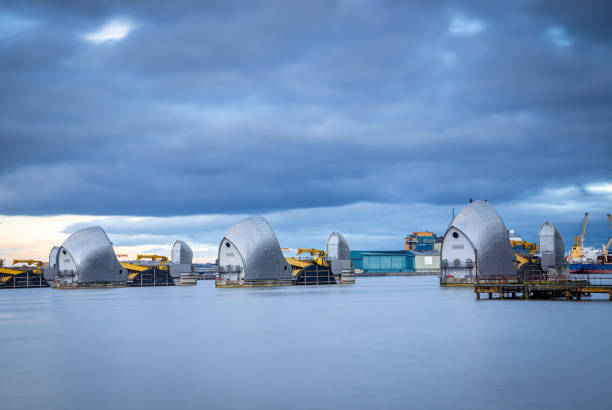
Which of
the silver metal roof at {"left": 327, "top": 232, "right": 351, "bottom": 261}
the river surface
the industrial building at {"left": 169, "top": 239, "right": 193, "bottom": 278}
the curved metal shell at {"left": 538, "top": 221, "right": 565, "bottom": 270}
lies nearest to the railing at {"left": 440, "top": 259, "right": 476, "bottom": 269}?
the curved metal shell at {"left": 538, "top": 221, "right": 565, "bottom": 270}

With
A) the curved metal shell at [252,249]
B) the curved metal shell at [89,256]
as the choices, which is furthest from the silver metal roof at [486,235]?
the curved metal shell at [89,256]

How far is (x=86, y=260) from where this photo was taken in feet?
415

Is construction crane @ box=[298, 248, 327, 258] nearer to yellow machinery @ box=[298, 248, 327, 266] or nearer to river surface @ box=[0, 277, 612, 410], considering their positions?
yellow machinery @ box=[298, 248, 327, 266]

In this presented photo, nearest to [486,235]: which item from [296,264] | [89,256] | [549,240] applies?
[549,240]

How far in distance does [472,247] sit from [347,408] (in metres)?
86.4

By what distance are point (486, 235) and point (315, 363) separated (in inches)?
3147

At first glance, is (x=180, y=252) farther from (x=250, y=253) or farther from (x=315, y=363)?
(x=315, y=363)

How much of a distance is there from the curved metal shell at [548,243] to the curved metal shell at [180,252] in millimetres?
81220

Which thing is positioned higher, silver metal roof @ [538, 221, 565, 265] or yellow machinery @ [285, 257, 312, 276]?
silver metal roof @ [538, 221, 565, 265]

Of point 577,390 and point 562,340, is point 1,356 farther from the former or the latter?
point 562,340

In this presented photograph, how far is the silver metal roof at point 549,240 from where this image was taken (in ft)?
428

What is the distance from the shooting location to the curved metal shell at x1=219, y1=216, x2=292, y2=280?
379 ft

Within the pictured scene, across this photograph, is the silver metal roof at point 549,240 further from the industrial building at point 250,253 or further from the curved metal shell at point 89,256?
the curved metal shell at point 89,256

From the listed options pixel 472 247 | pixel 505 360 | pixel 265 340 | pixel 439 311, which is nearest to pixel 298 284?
pixel 472 247
